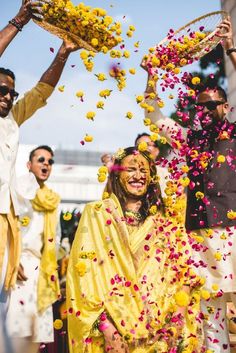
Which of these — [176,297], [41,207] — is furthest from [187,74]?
[41,207]

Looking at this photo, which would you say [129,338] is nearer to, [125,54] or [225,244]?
[225,244]

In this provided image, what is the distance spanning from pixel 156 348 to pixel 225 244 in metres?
1.09

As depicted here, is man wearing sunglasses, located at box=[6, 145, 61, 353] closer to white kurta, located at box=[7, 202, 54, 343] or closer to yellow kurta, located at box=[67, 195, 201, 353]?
white kurta, located at box=[7, 202, 54, 343]

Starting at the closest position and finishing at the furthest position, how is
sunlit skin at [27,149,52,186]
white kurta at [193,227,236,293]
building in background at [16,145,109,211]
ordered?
white kurta at [193,227,236,293], sunlit skin at [27,149,52,186], building in background at [16,145,109,211]

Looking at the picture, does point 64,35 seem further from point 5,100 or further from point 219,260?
point 219,260

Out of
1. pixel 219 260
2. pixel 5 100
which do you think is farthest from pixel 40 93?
pixel 219 260

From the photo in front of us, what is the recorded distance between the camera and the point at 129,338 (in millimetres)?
3709

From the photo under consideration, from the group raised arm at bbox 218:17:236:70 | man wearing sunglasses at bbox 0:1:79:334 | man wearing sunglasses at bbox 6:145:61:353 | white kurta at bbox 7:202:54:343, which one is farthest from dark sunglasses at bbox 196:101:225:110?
white kurta at bbox 7:202:54:343

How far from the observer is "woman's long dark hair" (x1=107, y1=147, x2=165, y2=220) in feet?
Answer: 14.1

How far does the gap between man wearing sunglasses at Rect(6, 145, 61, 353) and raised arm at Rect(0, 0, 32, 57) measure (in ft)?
5.59

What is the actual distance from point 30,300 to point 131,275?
2.17 metres

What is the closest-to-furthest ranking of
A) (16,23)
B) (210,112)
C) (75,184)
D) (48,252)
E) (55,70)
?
(16,23) → (55,70) → (210,112) → (48,252) → (75,184)

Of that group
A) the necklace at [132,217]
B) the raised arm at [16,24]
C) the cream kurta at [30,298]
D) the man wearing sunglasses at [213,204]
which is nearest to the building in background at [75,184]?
the cream kurta at [30,298]

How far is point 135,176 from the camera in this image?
14.0ft
